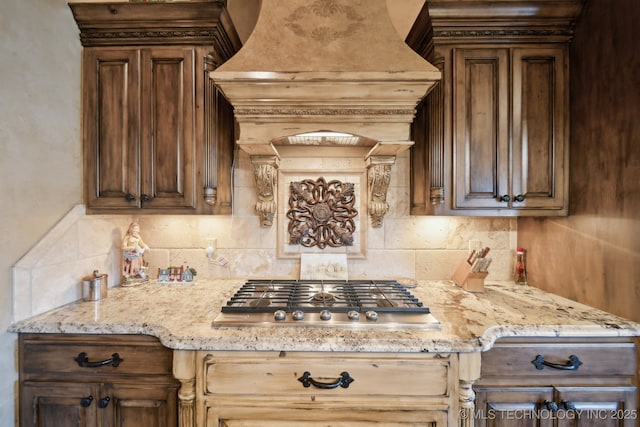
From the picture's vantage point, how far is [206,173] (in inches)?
64.0

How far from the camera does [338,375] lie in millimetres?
1136

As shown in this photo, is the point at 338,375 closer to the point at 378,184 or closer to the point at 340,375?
the point at 340,375

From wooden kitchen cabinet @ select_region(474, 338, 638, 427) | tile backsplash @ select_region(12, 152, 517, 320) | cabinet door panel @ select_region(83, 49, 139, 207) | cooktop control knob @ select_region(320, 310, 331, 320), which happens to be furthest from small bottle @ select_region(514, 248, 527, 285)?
cabinet door panel @ select_region(83, 49, 139, 207)

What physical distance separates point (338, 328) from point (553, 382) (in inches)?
35.8

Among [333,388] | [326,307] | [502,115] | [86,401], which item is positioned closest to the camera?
[333,388]

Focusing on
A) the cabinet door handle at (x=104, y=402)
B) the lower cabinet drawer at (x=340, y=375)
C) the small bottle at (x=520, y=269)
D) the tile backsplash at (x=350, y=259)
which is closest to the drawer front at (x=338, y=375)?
the lower cabinet drawer at (x=340, y=375)

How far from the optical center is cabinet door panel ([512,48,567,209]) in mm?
1562

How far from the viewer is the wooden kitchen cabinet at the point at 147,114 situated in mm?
1585

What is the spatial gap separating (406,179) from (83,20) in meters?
2.02

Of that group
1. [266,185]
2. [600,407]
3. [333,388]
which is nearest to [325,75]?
[266,185]

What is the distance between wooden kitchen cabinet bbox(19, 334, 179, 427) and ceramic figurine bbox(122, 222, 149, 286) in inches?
22.6

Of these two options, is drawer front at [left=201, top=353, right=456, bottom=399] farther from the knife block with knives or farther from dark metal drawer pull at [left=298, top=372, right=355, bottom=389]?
the knife block with knives

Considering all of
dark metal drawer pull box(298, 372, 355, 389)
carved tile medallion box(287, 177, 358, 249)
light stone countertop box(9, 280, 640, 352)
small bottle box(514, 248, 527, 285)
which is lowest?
dark metal drawer pull box(298, 372, 355, 389)

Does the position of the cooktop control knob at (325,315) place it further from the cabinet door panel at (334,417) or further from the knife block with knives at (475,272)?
the knife block with knives at (475,272)
